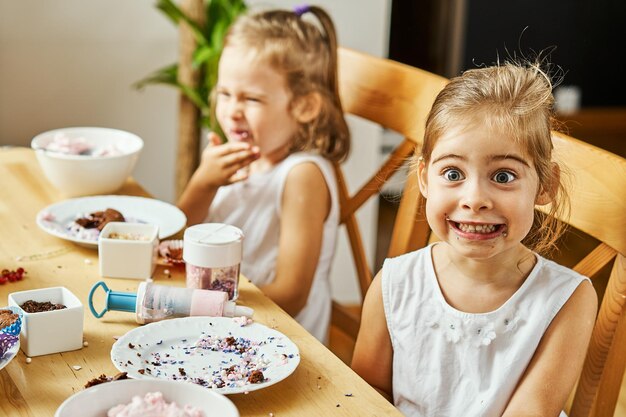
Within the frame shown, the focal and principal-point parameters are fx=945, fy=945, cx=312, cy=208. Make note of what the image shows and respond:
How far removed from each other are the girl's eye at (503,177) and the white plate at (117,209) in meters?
0.61

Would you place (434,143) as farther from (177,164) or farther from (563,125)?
(177,164)

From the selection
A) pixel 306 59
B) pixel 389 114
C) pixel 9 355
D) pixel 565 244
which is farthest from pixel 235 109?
pixel 565 244

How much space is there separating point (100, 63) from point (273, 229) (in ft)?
3.58

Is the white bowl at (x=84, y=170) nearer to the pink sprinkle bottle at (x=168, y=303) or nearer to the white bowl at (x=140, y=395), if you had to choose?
the pink sprinkle bottle at (x=168, y=303)

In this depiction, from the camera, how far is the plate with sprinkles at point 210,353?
3.67 feet

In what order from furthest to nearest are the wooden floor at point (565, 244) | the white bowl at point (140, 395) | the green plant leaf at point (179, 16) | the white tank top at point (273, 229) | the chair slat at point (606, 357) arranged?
the wooden floor at point (565, 244), the green plant leaf at point (179, 16), the white tank top at point (273, 229), the chair slat at point (606, 357), the white bowl at point (140, 395)

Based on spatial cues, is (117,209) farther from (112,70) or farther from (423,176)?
(112,70)

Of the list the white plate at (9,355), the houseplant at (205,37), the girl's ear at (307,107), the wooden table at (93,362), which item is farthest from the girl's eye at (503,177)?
the houseplant at (205,37)

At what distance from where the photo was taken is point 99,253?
56.7 inches

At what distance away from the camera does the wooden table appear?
3.55 feet

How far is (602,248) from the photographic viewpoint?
1.36 metres

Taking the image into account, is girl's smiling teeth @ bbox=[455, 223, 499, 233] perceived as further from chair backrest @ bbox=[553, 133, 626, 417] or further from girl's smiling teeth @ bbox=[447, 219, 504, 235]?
chair backrest @ bbox=[553, 133, 626, 417]

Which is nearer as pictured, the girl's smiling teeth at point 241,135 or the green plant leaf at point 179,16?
the girl's smiling teeth at point 241,135

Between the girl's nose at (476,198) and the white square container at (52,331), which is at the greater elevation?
the girl's nose at (476,198)
